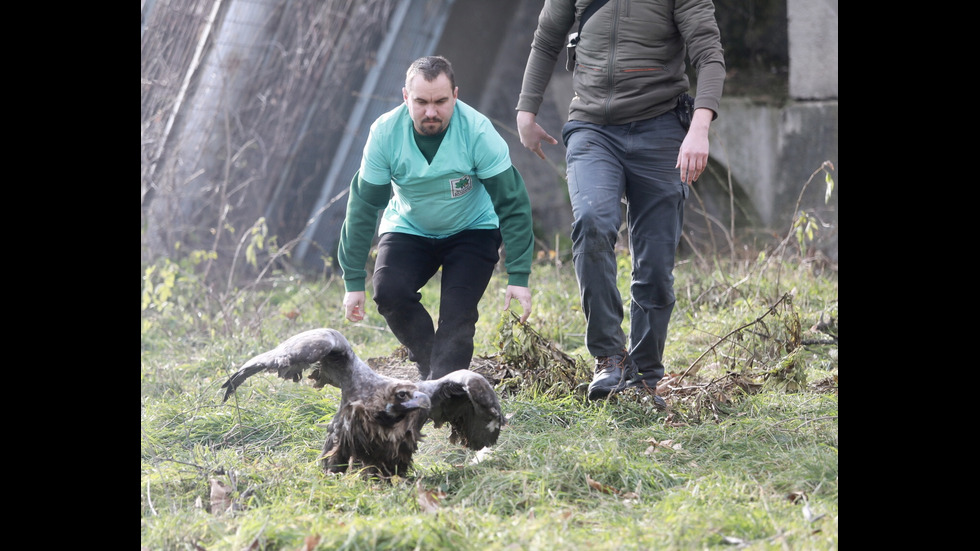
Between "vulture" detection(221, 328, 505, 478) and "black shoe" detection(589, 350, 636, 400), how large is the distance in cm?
90

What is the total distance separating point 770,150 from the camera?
24.7 ft

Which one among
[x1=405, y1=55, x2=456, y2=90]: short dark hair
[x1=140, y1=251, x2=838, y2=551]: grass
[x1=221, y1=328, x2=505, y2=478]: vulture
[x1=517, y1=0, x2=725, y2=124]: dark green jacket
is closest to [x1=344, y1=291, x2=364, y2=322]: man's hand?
[x1=140, y1=251, x2=838, y2=551]: grass

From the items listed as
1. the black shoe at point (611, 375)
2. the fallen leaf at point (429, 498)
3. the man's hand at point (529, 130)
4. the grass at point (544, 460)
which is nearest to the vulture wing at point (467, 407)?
the grass at point (544, 460)

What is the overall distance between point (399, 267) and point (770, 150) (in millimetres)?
4679

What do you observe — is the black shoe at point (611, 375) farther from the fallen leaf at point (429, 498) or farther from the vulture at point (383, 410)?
the fallen leaf at point (429, 498)

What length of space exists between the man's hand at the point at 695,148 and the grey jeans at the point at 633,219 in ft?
0.76

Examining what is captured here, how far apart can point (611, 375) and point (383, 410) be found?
4.05ft

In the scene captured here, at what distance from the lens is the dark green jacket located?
3.78 metres

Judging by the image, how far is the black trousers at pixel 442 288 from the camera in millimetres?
3789

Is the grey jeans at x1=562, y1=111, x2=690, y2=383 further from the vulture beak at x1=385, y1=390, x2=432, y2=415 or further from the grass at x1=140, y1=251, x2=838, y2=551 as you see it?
the vulture beak at x1=385, y1=390, x2=432, y2=415

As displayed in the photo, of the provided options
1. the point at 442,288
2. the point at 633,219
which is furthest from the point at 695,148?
the point at 442,288

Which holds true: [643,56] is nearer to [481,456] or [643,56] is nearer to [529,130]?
[529,130]
